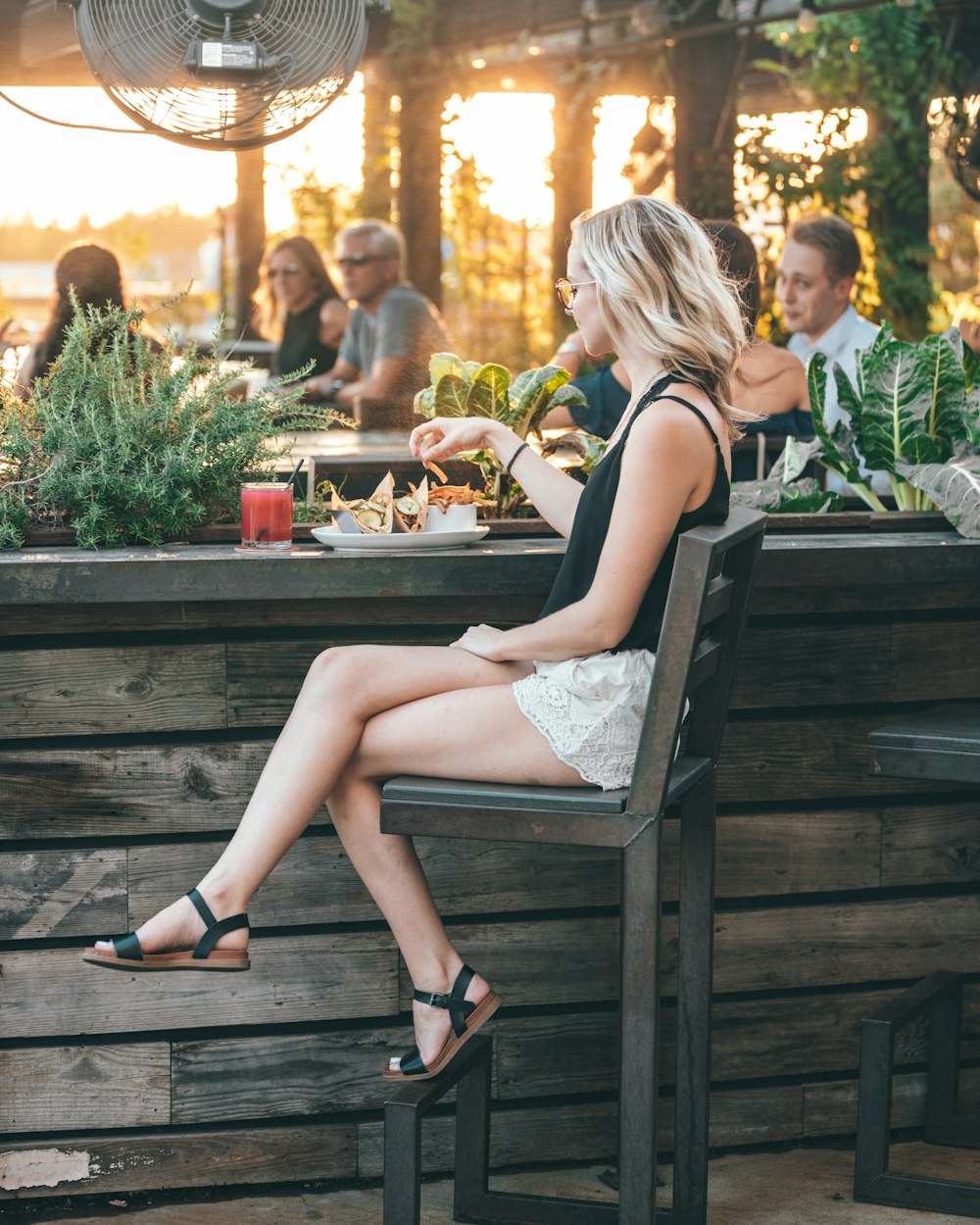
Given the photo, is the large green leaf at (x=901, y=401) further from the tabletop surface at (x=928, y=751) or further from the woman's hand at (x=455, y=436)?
the woman's hand at (x=455, y=436)

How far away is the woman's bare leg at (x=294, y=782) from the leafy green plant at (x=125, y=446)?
15.5 inches

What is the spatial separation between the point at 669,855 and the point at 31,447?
119cm

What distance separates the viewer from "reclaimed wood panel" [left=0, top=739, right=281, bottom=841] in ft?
7.64

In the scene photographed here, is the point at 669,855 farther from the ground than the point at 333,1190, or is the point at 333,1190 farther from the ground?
the point at 669,855

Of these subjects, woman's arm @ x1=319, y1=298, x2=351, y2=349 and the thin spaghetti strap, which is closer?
the thin spaghetti strap

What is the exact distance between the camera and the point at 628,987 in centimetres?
186

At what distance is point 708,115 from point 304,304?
2.00 meters

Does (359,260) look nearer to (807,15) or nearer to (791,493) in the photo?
(807,15)

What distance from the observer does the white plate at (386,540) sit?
7.08 feet

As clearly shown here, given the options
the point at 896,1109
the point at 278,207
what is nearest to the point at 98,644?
the point at 896,1109

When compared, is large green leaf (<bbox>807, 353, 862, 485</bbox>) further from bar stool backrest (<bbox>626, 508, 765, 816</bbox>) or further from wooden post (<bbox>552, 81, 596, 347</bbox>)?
wooden post (<bbox>552, 81, 596, 347</bbox>)

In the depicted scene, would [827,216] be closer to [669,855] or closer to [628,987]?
[669,855]

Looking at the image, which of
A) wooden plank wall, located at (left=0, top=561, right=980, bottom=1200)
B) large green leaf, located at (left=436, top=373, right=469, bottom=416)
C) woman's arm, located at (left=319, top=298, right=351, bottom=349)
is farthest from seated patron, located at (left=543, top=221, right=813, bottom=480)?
woman's arm, located at (left=319, top=298, right=351, bottom=349)

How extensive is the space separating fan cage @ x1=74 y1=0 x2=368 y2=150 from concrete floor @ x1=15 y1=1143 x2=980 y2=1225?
2171 mm
